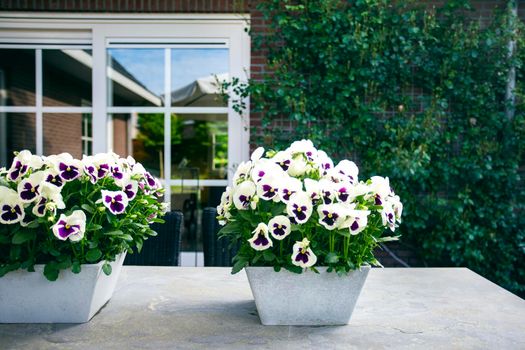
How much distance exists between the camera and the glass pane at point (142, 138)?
156 inches

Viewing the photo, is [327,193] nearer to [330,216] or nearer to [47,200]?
[330,216]

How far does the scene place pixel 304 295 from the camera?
3.90 feet

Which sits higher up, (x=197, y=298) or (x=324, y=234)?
(x=324, y=234)

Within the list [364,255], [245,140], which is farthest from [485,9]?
[364,255]

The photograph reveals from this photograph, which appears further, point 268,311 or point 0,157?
point 0,157

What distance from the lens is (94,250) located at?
1169mm

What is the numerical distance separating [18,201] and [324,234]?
2.12ft

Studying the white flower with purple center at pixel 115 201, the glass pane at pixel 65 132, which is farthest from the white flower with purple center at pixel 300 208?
the glass pane at pixel 65 132

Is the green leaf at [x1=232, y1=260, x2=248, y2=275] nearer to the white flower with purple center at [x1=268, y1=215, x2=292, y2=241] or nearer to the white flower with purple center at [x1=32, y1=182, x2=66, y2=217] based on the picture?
the white flower with purple center at [x1=268, y1=215, x2=292, y2=241]

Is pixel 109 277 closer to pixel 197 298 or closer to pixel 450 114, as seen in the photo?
pixel 197 298

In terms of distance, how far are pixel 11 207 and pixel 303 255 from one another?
0.62 meters

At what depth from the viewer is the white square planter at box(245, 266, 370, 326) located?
3.87 ft

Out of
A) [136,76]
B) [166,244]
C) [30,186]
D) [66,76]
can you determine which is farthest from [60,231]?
[66,76]

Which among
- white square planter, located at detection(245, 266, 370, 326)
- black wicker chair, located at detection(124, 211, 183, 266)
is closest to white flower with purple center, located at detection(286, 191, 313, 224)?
white square planter, located at detection(245, 266, 370, 326)
